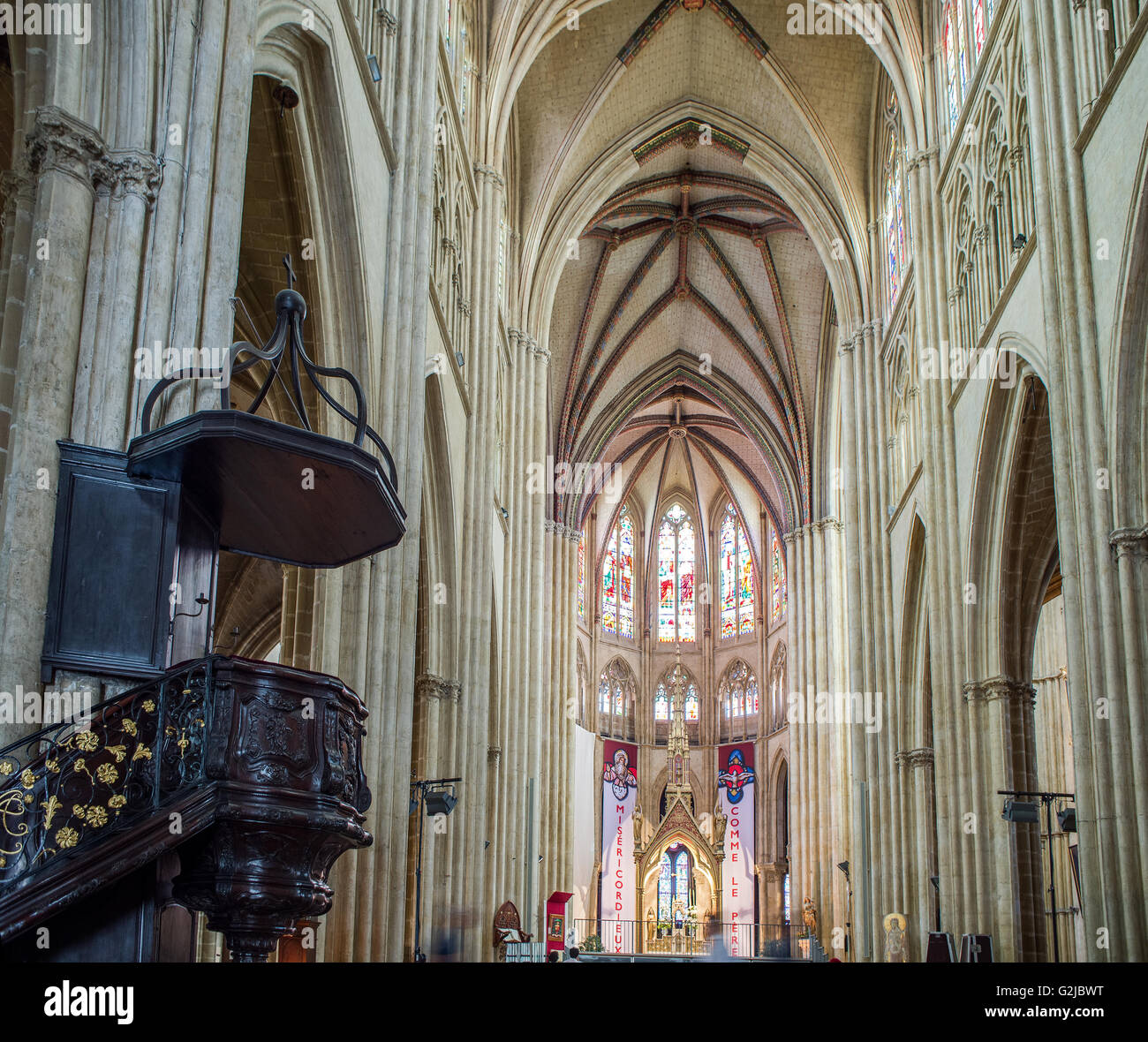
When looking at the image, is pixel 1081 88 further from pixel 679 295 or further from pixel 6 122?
pixel 679 295

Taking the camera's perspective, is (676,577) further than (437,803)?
Yes

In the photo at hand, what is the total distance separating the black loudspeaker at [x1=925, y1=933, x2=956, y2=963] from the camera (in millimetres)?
17125

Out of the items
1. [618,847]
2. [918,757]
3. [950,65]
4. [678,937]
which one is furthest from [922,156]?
[618,847]

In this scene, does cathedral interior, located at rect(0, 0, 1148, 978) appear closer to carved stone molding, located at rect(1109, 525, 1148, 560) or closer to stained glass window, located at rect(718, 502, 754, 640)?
carved stone molding, located at rect(1109, 525, 1148, 560)

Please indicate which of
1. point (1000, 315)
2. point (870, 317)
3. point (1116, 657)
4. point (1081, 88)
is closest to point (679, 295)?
point (870, 317)

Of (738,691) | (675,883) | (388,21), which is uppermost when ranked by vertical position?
(388,21)

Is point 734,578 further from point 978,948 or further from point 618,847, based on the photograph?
point 978,948

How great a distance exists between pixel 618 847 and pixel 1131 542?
3285 centimetres

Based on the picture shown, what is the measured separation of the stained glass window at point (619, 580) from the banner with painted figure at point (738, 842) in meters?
5.53

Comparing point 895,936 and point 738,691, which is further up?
point 738,691

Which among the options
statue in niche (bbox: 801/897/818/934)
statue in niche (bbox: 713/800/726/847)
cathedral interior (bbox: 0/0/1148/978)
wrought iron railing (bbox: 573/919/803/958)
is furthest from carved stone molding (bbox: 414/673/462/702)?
statue in niche (bbox: 713/800/726/847)

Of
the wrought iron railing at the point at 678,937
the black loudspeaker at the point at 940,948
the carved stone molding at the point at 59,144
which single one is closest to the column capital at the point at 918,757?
the black loudspeaker at the point at 940,948

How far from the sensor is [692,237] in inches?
1334
